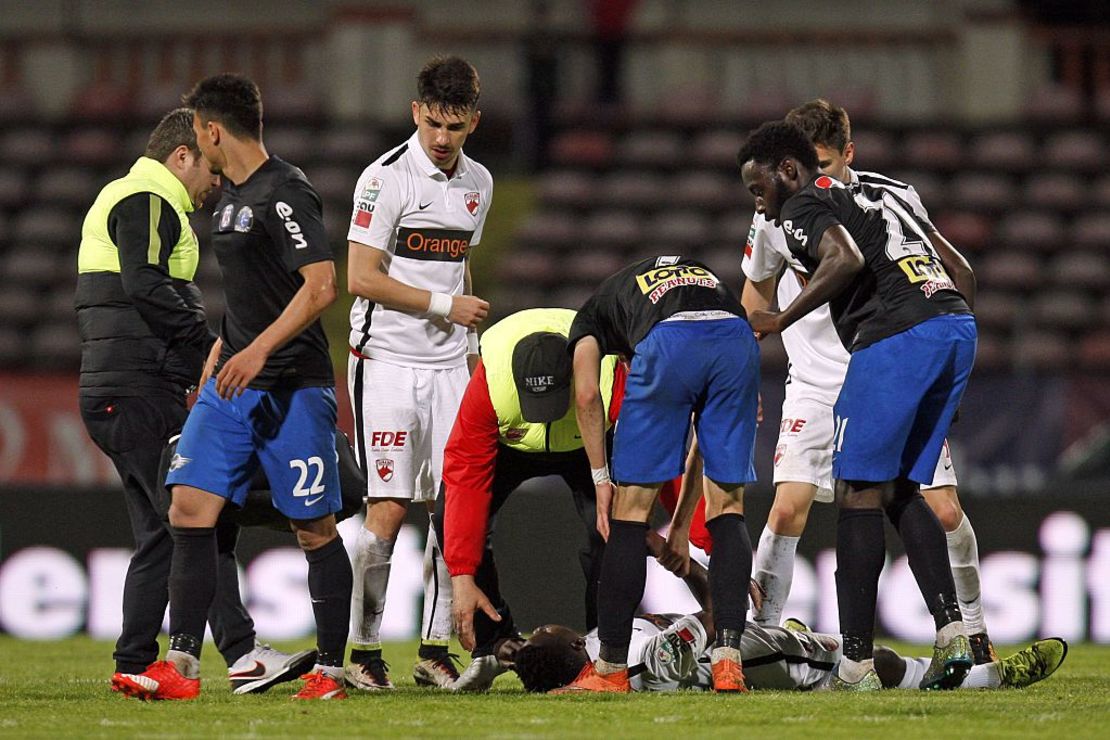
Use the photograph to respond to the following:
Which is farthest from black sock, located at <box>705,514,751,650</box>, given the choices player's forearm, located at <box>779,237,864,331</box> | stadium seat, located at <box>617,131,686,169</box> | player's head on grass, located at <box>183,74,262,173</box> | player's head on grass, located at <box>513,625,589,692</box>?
stadium seat, located at <box>617,131,686,169</box>

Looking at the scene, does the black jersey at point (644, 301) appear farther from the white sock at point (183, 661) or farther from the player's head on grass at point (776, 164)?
the white sock at point (183, 661)

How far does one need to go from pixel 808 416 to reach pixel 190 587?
2921 millimetres

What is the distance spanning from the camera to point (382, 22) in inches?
746

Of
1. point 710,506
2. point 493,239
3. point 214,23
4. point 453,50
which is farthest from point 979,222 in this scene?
point 710,506

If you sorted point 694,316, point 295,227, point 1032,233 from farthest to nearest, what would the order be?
1. point 1032,233
2. point 694,316
3. point 295,227

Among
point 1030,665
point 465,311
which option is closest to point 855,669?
point 1030,665

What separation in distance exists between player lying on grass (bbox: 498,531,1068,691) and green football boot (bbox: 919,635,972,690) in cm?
12

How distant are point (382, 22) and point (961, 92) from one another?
653 cm

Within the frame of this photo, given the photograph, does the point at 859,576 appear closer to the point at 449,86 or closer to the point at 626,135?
the point at 449,86

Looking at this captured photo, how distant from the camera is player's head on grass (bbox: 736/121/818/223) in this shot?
6156 millimetres

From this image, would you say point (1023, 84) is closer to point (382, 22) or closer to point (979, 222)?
point (979, 222)

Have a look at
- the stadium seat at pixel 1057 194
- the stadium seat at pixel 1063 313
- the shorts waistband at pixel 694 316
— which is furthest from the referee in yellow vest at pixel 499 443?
the stadium seat at pixel 1057 194

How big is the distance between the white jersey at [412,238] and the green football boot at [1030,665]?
2.50 meters

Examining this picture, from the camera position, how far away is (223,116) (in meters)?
5.93
